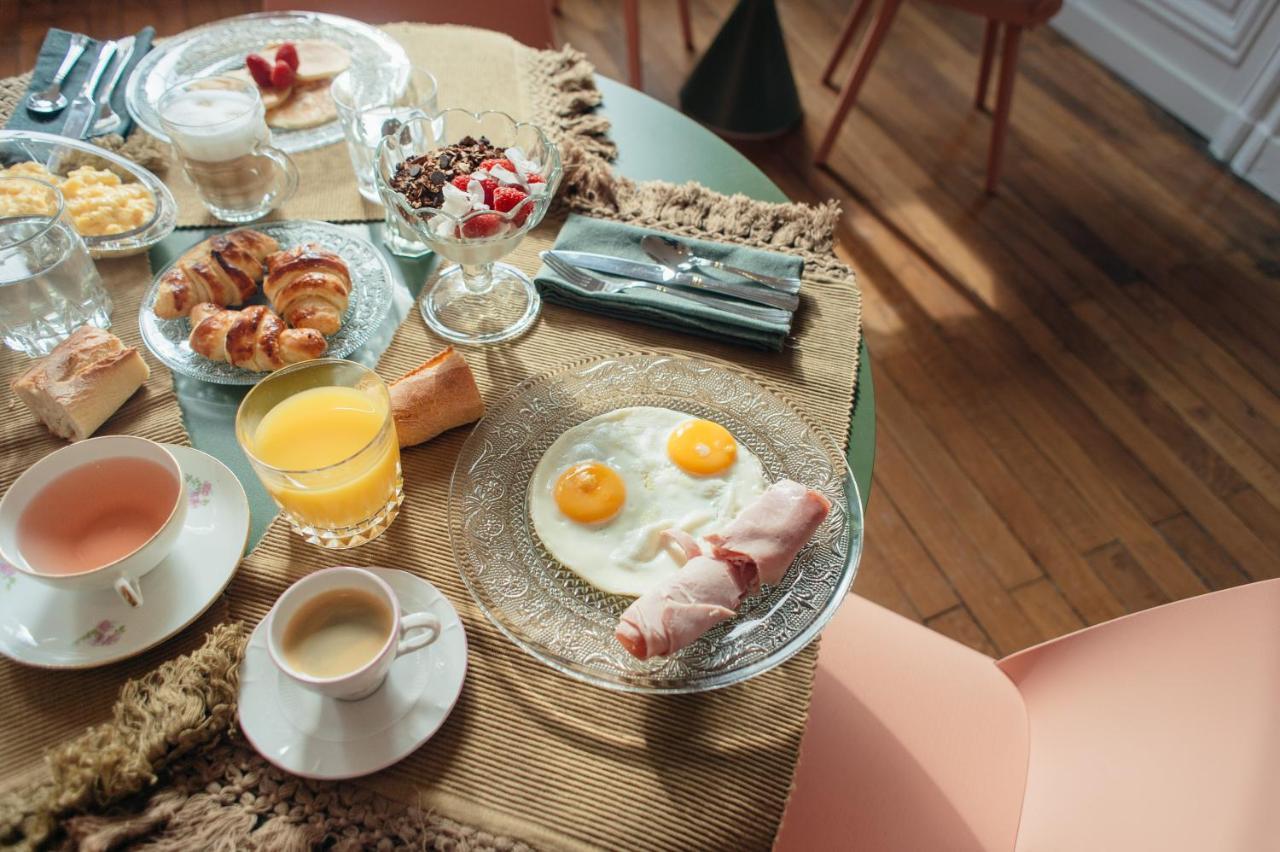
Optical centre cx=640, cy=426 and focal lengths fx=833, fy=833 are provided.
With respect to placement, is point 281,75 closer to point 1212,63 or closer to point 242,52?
point 242,52

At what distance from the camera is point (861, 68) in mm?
2613

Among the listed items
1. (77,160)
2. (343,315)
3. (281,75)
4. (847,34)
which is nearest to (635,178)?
(343,315)

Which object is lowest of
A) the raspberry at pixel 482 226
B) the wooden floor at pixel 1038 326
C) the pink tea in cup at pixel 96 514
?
the wooden floor at pixel 1038 326

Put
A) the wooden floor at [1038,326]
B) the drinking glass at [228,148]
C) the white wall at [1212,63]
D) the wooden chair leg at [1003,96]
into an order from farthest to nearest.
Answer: the white wall at [1212,63], the wooden chair leg at [1003,96], the wooden floor at [1038,326], the drinking glass at [228,148]

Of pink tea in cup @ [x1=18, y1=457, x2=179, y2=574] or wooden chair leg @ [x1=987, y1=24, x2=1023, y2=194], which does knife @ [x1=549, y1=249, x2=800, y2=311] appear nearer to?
pink tea in cup @ [x1=18, y1=457, x2=179, y2=574]

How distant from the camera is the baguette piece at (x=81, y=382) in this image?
3.05 ft

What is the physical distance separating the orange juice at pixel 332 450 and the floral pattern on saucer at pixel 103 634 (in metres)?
0.18

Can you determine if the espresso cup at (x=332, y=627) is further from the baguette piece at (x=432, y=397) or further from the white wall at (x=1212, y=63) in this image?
the white wall at (x=1212, y=63)

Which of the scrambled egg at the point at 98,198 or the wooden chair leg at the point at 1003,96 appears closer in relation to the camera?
the scrambled egg at the point at 98,198

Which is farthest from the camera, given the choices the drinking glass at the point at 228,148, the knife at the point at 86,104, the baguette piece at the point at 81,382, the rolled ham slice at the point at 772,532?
the knife at the point at 86,104

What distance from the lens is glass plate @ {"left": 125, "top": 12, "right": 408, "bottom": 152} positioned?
4.41 ft

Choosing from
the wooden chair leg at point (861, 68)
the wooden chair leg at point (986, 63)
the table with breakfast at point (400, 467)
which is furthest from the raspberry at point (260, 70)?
the wooden chair leg at point (986, 63)

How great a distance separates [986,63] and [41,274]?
301cm

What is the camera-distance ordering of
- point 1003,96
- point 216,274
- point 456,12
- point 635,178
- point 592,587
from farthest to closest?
point 1003,96
point 456,12
point 635,178
point 216,274
point 592,587
